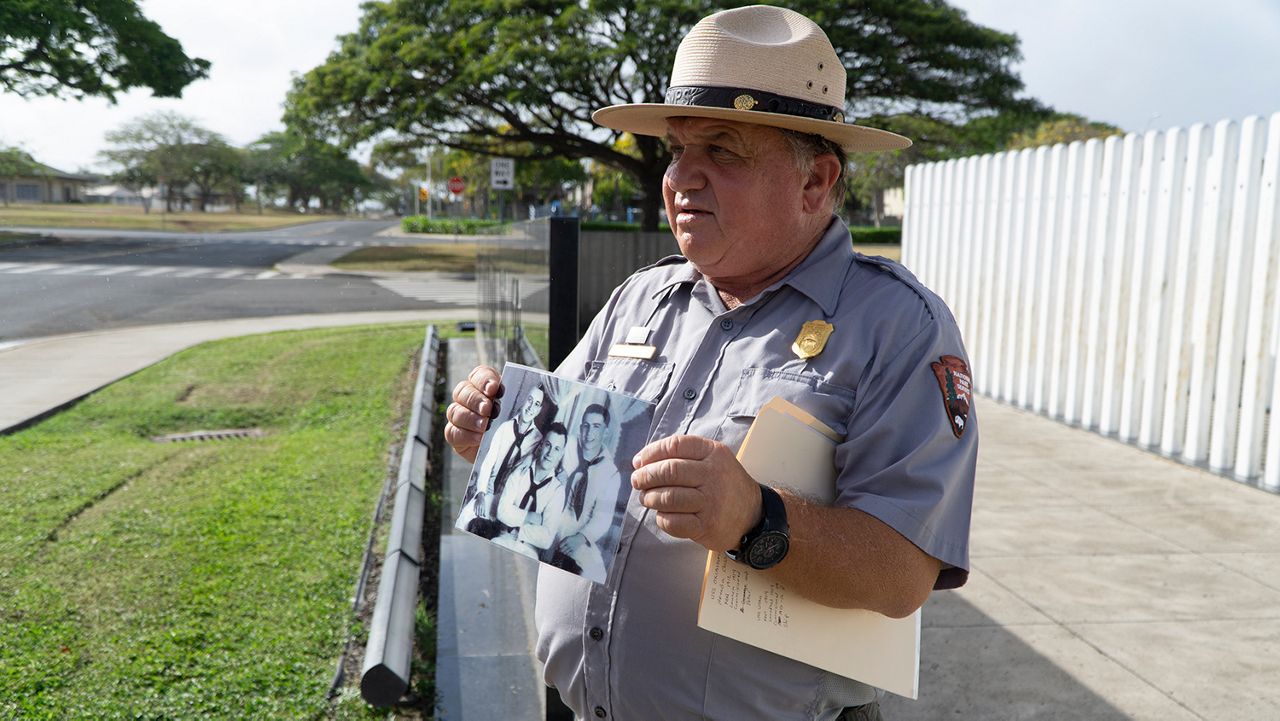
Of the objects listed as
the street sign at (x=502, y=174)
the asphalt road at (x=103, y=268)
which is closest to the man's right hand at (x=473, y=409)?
the asphalt road at (x=103, y=268)

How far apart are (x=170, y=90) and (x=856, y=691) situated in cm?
340

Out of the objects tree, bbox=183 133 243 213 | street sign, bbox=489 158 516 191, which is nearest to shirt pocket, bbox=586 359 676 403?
tree, bbox=183 133 243 213

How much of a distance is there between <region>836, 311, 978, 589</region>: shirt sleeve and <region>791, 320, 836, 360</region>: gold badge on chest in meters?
0.11

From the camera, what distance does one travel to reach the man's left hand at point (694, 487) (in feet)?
4.96

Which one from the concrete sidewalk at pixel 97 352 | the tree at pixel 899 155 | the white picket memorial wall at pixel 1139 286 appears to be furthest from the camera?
the tree at pixel 899 155

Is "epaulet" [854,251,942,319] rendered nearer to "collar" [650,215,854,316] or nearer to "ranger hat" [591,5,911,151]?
"collar" [650,215,854,316]

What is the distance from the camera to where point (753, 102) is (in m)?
1.87

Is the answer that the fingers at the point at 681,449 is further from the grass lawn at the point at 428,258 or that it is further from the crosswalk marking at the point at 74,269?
the grass lawn at the point at 428,258

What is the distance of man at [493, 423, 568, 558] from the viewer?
1904 millimetres

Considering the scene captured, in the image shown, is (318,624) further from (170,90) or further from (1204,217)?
(1204,217)

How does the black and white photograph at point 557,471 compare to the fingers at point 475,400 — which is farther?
the fingers at point 475,400

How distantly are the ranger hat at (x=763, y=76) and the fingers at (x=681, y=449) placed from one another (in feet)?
2.16

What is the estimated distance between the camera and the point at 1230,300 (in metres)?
6.71

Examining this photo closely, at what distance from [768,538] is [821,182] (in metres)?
0.78
